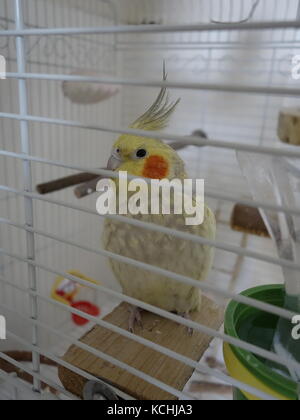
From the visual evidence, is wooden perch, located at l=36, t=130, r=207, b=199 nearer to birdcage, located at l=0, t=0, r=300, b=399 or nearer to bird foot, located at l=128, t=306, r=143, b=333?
birdcage, located at l=0, t=0, r=300, b=399

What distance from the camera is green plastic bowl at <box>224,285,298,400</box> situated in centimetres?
37

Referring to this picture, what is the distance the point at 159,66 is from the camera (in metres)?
1.45

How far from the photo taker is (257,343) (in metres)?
0.52

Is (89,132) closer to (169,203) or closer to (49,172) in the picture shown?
(49,172)

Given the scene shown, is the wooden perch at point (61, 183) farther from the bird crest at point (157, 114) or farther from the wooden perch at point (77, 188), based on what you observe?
the bird crest at point (157, 114)

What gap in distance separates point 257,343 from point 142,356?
21 cm

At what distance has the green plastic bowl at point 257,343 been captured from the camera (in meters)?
0.37

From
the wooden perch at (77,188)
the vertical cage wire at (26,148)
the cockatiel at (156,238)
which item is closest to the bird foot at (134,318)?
the cockatiel at (156,238)

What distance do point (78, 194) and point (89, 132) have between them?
24.1 inches

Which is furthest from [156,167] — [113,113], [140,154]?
[113,113]

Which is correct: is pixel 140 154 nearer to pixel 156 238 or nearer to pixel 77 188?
pixel 156 238

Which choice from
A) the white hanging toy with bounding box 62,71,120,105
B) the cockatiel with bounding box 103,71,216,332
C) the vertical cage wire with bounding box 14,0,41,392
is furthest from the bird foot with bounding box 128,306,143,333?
the white hanging toy with bounding box 62,71,120,105
